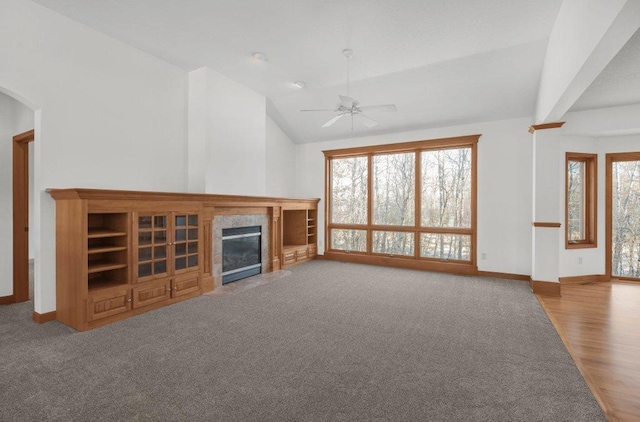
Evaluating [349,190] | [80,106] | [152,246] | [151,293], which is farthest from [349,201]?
[80,106]

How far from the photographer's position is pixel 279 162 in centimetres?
713

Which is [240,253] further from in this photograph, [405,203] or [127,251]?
[405,203]

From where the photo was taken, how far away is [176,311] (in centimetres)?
368

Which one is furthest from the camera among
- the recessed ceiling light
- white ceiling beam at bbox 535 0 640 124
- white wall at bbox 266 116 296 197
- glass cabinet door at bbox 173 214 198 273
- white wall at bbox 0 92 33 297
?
→ white wall at bbox 266 116 296 197

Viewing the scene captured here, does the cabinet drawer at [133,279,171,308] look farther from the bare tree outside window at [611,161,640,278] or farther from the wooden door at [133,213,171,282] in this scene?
the bare tree outside window at [611,161,640,278]

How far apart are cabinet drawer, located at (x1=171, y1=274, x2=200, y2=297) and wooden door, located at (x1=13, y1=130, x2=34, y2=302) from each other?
6.64 feet

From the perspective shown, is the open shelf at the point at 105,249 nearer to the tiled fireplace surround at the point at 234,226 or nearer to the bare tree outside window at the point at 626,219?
the tiled fireplace surround at the point at 234,226

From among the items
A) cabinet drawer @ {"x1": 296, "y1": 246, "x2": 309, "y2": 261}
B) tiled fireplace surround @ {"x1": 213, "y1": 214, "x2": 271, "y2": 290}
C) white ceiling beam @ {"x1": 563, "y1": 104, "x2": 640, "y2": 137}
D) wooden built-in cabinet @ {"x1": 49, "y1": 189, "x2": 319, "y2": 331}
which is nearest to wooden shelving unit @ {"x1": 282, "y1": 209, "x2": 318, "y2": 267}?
cabinet drawer @ {"x1": 296, "y1": 246, "x2": 309, "y2": 261}

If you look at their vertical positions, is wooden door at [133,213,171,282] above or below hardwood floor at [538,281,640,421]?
above

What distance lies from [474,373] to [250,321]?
2224 mm

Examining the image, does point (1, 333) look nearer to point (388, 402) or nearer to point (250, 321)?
point (250, 321)

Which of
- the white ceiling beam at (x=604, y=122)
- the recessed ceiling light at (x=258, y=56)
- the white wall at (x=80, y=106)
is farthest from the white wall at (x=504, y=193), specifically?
the white wall at (x=80, y=106)

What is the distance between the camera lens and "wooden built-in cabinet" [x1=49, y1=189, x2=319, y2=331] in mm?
3159

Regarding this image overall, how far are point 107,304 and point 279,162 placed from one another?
15.1 feet
